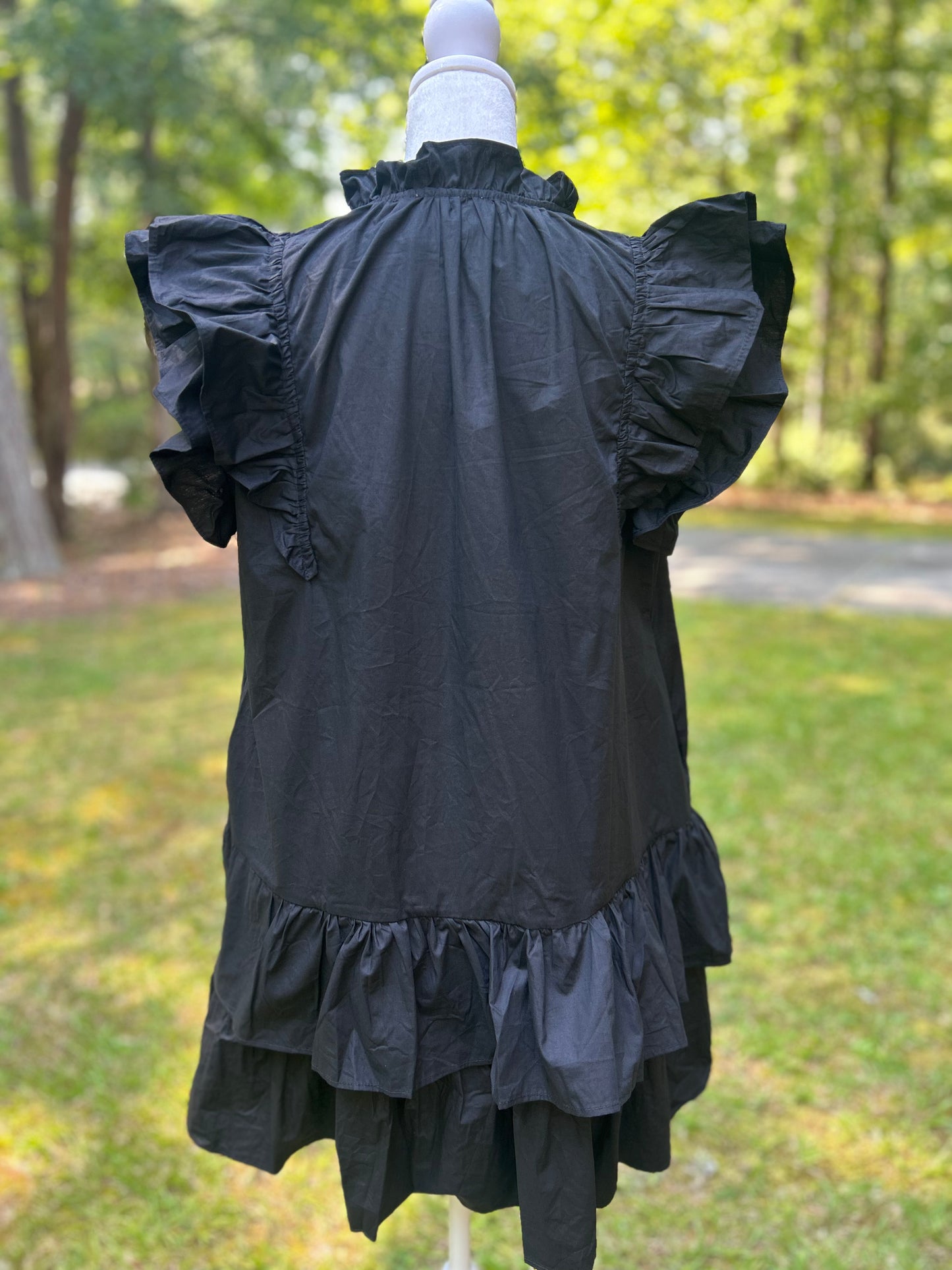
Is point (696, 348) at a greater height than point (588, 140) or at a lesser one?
lesser

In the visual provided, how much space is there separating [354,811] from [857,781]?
3.52 m

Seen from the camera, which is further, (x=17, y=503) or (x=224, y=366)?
(x=17, y=503)

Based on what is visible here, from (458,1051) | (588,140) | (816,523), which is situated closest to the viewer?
(458,1051)

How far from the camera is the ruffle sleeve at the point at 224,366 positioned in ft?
3.55

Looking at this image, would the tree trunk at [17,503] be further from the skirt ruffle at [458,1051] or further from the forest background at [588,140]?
the skirt ruffle at [458,1051]

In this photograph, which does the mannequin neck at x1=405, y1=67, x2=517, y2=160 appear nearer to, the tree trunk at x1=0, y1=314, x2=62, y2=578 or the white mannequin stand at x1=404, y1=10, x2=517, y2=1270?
the white mannequin stand at x1=404, y1=10, x2=517, y2=1270

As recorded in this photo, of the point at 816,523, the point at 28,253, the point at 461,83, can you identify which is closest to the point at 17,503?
Answer: the point at 28,253

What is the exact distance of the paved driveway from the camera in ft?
24.0

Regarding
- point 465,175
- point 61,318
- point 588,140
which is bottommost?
point 465,175

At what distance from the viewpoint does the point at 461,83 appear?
121 centimetres

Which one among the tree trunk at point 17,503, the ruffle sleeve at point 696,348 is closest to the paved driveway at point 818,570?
the tree trunk at point 17,503

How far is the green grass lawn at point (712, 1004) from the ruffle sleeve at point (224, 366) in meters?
1.74

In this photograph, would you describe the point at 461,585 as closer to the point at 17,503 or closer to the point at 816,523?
the point at 17,503

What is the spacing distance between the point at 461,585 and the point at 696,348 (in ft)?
1.23
